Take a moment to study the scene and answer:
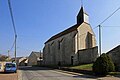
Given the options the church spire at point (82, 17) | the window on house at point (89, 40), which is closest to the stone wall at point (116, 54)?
the window on house at point (89, 40)

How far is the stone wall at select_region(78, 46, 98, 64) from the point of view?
44.8 meters

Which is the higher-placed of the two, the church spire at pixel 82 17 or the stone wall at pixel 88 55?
the church spire at pixel 82 17

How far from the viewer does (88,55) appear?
47062mm

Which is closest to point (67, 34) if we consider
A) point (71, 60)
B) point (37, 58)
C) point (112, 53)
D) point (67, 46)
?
point (67, 46)

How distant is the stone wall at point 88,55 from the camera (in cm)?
4475

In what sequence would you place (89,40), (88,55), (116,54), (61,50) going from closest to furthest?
(116,54)
(88,55)
(89,40)
(61,50)

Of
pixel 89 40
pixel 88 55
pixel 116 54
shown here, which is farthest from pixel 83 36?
pixel 116 54

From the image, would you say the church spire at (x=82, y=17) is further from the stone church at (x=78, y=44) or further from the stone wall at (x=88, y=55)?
the stone wall at (x=88, y=55)

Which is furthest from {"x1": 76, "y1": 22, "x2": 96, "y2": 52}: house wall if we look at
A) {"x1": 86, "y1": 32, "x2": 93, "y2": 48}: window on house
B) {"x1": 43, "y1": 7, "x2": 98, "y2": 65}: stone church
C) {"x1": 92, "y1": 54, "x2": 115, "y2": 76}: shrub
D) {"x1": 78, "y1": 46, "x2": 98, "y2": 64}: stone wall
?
{"x1": 92, "y1": 54, "x2": 115, "y2": 76}: shrub

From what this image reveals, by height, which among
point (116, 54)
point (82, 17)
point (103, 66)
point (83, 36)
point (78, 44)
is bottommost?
point (103, 66)

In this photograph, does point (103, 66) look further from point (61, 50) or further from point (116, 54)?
point (61, 50)

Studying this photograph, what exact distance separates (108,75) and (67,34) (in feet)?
111

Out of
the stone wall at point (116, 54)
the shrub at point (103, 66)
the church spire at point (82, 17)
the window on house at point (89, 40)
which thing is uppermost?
the church spire at point (82, 17)

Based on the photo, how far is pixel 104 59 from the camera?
88.6 ft
